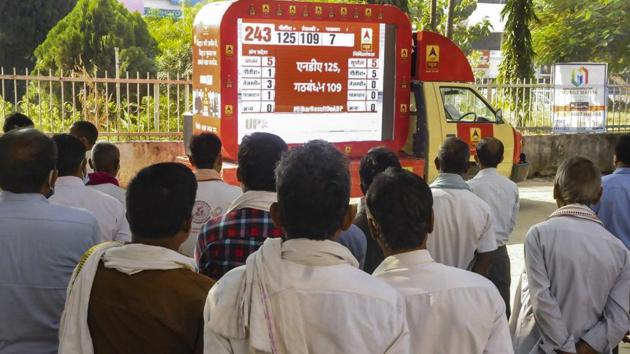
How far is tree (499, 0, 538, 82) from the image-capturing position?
56.0 ft

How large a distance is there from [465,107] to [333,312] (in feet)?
29.4

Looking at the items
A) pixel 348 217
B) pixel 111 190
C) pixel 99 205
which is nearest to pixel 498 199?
pixel 111 190

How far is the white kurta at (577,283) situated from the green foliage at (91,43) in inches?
563

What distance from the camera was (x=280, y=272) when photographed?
201cm

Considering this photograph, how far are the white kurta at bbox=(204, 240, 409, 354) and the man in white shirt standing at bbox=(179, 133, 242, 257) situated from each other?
1982mm

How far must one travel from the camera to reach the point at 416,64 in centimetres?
1055

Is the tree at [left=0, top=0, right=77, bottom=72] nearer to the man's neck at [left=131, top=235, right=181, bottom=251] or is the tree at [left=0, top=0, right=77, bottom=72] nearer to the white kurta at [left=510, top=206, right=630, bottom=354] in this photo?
the white kurta at [left=510, top=206, right=630, bottom=354]

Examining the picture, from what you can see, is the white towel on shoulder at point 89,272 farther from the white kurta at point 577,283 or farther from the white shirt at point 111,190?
the white shirt at point 111,190

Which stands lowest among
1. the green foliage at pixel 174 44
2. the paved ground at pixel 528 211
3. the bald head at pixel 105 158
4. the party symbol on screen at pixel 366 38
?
the paved ground at pixel 528 211

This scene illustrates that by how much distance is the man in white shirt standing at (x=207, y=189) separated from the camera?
159 inches

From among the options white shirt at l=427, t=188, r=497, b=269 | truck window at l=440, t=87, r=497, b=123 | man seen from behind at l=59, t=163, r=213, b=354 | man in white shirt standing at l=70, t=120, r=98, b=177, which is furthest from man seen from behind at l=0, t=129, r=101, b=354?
truck window at l=440, t=87, r=497, b=123

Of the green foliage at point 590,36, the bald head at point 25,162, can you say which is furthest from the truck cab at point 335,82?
the green foliage at point 590,36

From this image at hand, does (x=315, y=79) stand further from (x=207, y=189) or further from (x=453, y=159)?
(x=207, y=189)

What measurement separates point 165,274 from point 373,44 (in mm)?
8139
